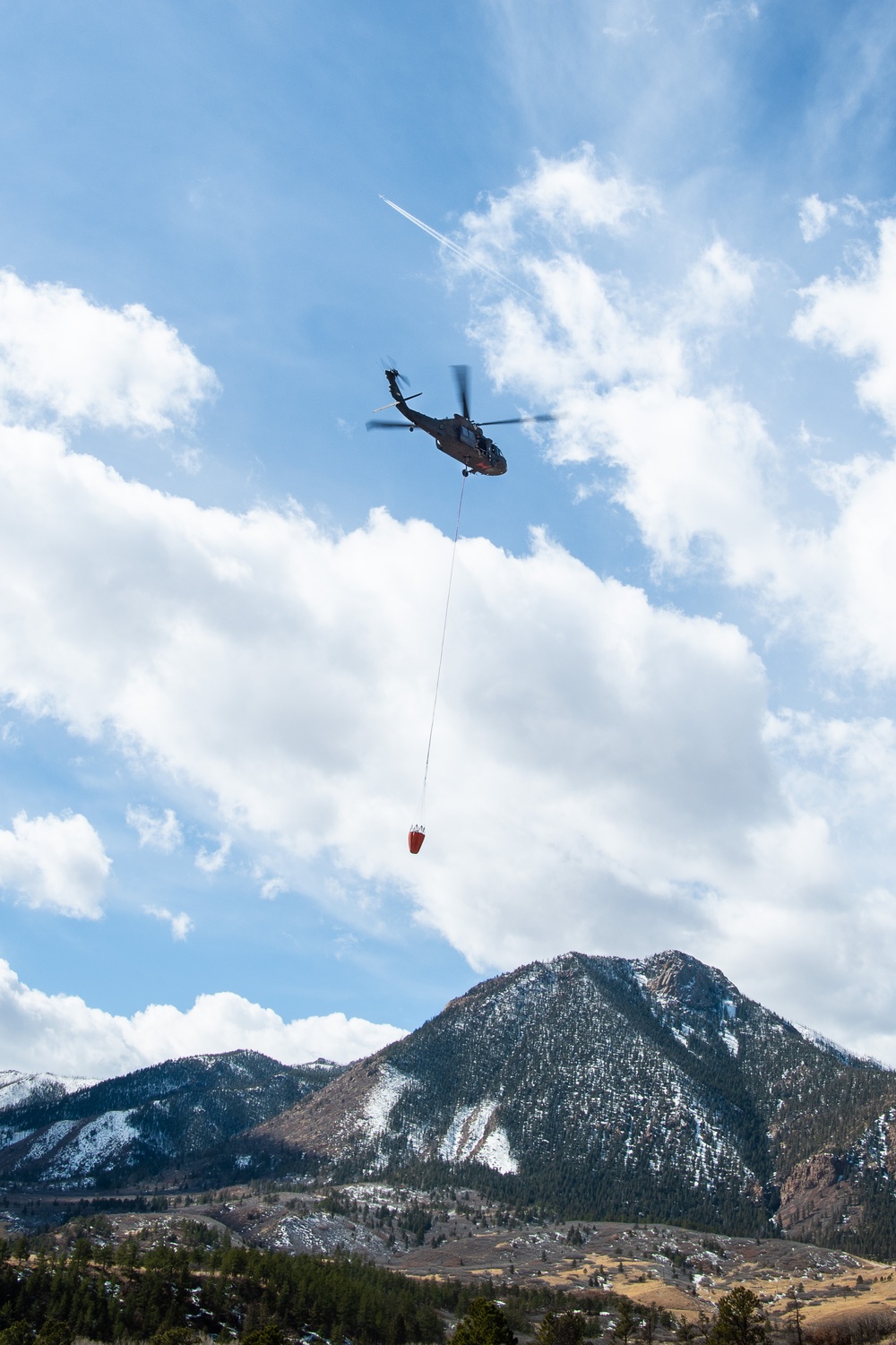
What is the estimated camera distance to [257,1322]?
411 ft

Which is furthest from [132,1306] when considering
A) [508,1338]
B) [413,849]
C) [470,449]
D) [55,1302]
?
[470,449]

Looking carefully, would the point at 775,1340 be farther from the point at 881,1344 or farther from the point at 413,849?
the point at 413,849

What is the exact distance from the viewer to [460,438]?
60.0 m

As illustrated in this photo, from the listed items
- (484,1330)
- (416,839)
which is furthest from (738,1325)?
(416,839)

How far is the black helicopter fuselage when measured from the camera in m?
59.2

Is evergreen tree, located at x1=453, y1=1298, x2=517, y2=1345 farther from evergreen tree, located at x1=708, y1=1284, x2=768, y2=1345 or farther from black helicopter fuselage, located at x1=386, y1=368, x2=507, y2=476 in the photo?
black helicopter fuselage, located at x1=386, y1=368, x2=507, y2=476

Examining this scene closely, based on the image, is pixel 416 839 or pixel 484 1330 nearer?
pixel 416 839

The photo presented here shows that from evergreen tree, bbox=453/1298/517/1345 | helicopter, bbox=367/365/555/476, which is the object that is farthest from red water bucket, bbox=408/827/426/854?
evergreen tree, bbox=453/1298/517/1345

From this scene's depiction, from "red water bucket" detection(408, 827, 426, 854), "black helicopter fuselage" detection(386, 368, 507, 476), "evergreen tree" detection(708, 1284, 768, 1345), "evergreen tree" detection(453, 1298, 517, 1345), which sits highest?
"black helicopter fuselage" detection(386, 368, 507, 476)

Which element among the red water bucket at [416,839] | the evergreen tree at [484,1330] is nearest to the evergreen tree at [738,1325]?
the evergreen tree at [484,1330]

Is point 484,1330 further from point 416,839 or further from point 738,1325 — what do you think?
point 416,839

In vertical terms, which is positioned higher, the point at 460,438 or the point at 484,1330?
the point at 460,438

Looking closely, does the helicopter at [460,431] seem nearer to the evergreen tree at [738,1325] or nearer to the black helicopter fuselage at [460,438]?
the black helicopter fuselage at [460,438]

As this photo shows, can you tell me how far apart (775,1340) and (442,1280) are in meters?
80.4
